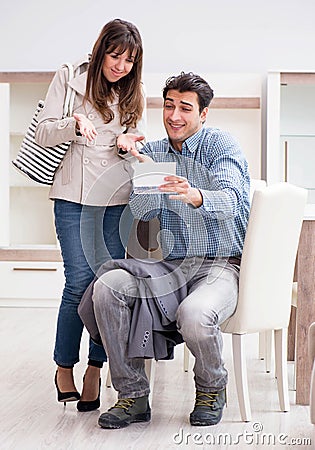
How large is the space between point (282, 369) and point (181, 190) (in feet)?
2.54

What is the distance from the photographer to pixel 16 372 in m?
3.47

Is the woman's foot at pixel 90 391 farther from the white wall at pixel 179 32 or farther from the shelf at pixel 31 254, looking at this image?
the white wall at pixel 179 32

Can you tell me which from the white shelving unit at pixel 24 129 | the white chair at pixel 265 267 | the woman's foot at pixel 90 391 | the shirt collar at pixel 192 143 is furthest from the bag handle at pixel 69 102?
the white shelving unit at pixel 24 129

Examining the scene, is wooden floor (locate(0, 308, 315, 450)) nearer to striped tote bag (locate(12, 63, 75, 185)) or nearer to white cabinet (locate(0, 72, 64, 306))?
striped tote bag (locate(12, 63, 75, 185))

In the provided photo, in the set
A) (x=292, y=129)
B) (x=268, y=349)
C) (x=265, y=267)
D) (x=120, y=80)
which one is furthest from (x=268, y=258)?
(x=292, y=129)

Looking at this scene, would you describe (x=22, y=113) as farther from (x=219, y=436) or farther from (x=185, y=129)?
(x=219, y=436)

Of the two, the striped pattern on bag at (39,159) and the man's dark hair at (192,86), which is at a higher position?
the man's dark hair at (192,86)

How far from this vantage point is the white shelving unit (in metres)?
5.54

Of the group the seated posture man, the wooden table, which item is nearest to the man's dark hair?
the seated posture man

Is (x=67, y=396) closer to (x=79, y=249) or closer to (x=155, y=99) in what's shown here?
(x=79, y=249)

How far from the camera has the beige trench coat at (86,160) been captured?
9.12 feet

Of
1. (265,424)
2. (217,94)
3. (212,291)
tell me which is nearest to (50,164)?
(212,291)

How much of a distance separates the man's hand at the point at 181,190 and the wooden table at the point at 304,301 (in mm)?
505

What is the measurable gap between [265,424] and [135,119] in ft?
3.63
